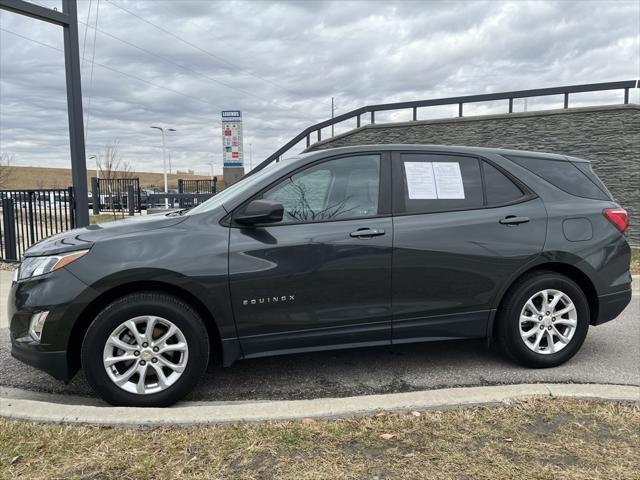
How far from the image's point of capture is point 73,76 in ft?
23.4

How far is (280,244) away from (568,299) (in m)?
2.29

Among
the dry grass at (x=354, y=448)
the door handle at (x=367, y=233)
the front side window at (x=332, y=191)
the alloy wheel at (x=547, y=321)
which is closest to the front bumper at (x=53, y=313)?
the dry grass at (x=354, y=448)

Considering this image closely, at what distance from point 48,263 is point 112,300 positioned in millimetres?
454

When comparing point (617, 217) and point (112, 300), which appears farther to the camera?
point (617, 217)

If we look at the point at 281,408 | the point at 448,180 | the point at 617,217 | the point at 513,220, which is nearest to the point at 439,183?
the point at 448,180

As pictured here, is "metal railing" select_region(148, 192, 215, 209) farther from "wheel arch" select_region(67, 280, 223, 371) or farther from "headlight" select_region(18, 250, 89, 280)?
"wheel arch" select_region(67, 280, 223, 371)

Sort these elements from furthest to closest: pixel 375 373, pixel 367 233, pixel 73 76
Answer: pixel 73 76 < pixel 375 373 < pixel 367 233

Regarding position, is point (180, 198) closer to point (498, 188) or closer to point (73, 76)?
point (73, 76)

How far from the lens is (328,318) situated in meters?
3.39

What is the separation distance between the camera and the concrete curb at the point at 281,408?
2.78m

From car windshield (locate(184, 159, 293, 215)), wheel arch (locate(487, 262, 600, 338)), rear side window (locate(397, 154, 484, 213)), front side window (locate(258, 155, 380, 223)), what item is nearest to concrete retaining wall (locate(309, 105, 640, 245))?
wheel arch (locate(487, 262, 600, 338))

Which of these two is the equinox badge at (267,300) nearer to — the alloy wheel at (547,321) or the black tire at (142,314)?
the black tire at (142,314)

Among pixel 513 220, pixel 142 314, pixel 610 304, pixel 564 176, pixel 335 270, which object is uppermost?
pixel 564 176

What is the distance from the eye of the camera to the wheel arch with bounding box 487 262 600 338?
3762 millimetres
